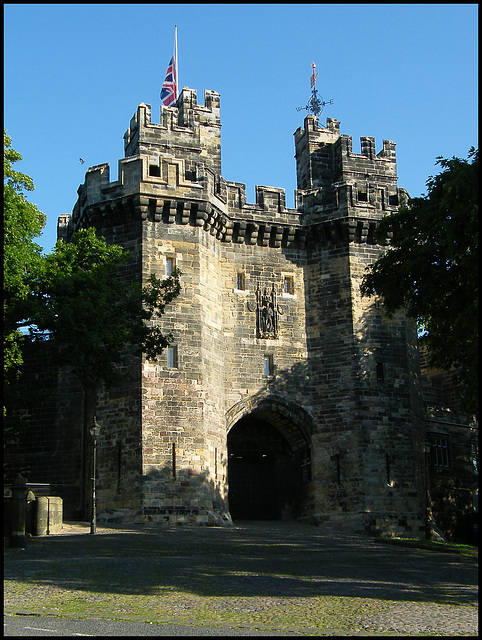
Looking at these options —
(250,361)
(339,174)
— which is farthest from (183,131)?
(250,361)

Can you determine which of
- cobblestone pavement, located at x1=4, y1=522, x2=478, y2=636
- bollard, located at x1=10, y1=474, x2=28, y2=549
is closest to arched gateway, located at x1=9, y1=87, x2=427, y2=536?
cobblestone pavement, located at x1=4, y1=522, x2=478, y2=636

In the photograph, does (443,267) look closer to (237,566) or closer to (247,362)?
(237,566)

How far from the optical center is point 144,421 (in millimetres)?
30266

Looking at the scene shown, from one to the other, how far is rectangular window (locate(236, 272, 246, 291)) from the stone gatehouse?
0.42 feet

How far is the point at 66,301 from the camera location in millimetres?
26500

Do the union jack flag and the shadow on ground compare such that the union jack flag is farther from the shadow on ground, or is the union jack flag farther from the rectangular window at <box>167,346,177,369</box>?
the shadow on ground

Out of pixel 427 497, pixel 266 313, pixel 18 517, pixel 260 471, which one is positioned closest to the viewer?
pixel 18 517

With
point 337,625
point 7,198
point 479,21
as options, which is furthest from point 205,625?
point 7,198

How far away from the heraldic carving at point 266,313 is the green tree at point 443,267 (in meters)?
7.08

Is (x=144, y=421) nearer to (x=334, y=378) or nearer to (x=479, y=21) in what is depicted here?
(x=334, y=378)

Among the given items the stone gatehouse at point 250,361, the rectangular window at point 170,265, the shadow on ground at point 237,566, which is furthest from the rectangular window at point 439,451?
the rectangular window at point 170,265

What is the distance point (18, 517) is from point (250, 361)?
42.1 ft

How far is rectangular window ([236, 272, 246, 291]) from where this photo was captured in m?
→ 34.6

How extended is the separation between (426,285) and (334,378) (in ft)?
32.4
